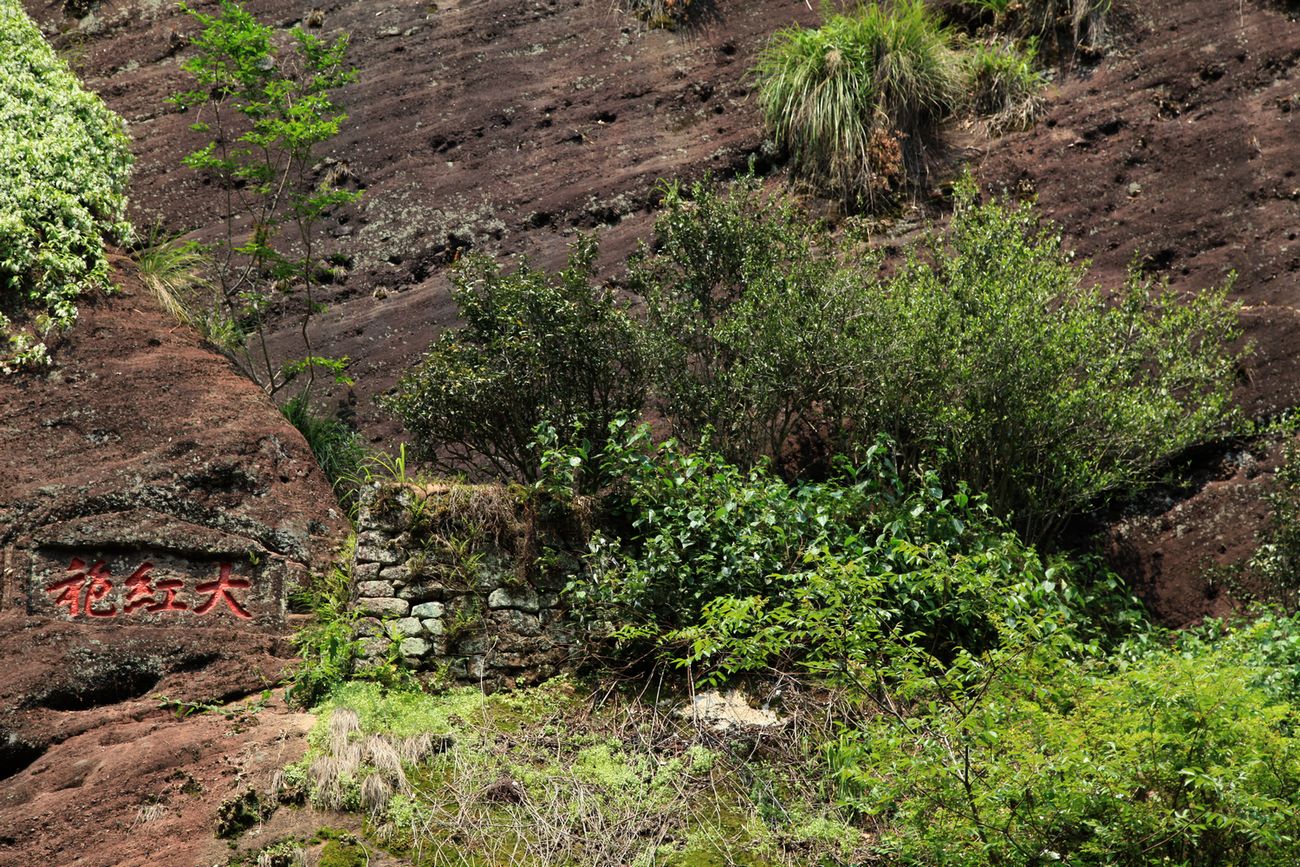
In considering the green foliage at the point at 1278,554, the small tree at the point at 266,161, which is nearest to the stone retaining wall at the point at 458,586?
the small tree at the point at 266,161

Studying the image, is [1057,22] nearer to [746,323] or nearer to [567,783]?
[746,323]

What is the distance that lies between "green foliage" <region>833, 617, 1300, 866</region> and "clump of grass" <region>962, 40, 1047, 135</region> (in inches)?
293

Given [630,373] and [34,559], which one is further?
[630,373]

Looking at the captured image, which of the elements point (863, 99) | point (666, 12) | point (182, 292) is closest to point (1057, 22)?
point (863, 99)

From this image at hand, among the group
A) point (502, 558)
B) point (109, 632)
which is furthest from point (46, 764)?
point (502, 558)

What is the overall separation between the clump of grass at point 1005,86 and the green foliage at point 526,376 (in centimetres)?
513

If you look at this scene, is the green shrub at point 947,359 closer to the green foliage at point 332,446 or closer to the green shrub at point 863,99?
the green shrub at point 863,99

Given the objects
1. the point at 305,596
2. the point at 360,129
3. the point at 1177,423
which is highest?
the point at 360,129

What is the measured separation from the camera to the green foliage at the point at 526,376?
30.3ft

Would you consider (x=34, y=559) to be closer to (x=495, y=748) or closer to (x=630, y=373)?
(x=495, y=748)

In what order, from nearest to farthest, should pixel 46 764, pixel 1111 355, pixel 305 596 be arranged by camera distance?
pixel 46 764 < pixel 305 596 < pixel 1111 355

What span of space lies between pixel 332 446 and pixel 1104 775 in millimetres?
7231

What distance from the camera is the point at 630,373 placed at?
962 cm

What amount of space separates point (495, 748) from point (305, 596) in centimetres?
210
